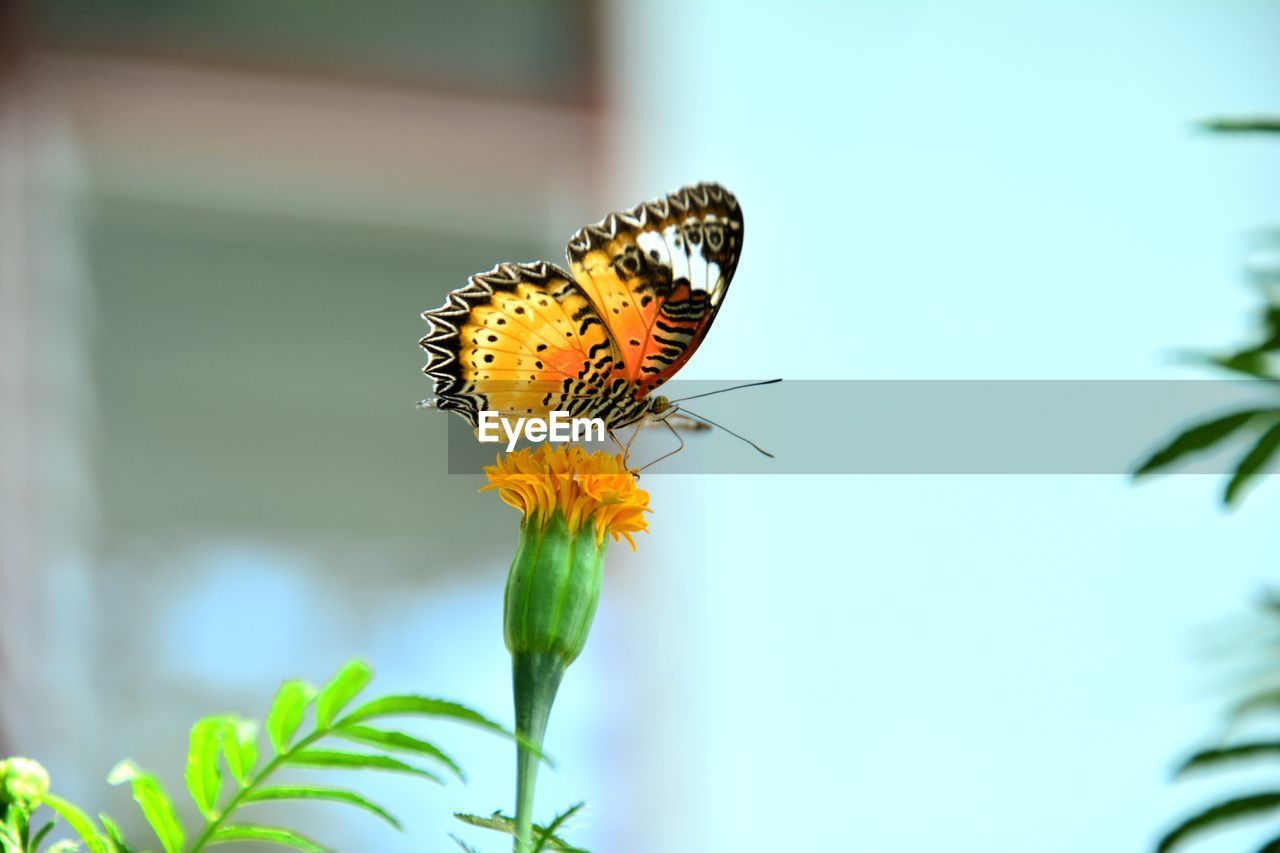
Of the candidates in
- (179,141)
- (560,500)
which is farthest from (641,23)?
(560,500)

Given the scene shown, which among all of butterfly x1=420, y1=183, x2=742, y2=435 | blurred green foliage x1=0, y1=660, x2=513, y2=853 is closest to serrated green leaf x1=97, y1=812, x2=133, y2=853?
blurred green foliage x1=0, y1=660, x2=513, y2=853

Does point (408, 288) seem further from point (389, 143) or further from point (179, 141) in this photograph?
point (179, 141)

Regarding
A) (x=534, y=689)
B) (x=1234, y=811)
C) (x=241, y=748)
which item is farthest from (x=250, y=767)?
(x=1234, y=811)

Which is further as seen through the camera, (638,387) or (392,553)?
(392,553)

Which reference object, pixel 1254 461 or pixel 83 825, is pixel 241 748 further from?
pixel 1254 461

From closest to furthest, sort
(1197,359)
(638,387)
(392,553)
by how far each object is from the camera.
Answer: (1197,359)
(638,387)
(392,553)

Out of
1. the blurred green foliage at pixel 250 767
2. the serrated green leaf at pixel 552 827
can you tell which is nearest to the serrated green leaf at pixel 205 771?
the blurred green foliage at pixel 250 767

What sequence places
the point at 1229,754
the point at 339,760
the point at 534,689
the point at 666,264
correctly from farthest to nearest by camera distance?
the point at 666,264 < the point at 534,689 < the point at 339,760 < the point at 1229,754
